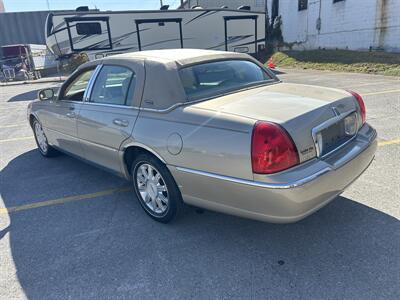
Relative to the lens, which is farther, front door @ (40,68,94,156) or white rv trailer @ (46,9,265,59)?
white rv trailer @ (46,9,265,59)

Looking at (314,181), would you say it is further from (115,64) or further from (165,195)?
(115,64)

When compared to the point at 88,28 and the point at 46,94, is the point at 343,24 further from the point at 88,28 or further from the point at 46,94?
the point at 46,94

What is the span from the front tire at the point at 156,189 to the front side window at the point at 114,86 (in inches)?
26.4

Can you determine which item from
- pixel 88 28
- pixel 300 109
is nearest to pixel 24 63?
pixel 88 28

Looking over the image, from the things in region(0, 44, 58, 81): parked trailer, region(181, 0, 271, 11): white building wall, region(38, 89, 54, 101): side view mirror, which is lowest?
region(0, 44, 58, 81): parked trailer

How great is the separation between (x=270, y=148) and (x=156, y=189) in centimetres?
135

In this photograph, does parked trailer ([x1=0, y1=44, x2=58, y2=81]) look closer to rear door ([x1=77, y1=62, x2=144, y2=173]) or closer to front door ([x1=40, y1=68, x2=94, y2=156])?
front door ([x1=40, y1=68, x2=94, y2=156])

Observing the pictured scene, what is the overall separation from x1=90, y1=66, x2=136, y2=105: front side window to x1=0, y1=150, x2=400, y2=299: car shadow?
1.18 metres

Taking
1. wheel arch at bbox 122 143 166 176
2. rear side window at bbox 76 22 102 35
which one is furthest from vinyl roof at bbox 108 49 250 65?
rear side window at bbox 76 22 102 35

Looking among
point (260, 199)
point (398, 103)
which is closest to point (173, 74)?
point (260, 199)

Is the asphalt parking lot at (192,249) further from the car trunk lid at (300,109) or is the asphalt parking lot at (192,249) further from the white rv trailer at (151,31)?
the white rv trailer at (151,31)

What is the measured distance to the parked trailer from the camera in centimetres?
2581

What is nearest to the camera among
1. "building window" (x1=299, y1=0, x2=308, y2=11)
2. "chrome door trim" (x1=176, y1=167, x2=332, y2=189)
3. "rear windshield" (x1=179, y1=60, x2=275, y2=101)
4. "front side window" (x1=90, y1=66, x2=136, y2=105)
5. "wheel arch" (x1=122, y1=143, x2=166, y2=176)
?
"chrome door trim" (x1=176, y1=167, x2=332, y2=189)

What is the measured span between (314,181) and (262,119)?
58 centimetres
